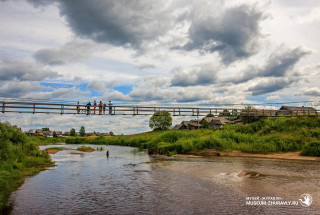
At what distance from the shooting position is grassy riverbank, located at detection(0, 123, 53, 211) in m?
16.9

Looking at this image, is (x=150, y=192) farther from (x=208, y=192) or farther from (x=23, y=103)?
(x=23, y=103)

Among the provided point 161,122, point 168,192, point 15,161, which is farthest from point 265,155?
point 161,122

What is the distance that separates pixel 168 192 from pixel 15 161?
54.1 ft

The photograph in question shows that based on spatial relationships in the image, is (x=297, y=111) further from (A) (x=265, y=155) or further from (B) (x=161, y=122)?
(B) (x=161, y=122)

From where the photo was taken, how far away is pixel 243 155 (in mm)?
34969

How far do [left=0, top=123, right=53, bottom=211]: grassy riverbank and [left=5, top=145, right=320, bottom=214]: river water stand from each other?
870mm

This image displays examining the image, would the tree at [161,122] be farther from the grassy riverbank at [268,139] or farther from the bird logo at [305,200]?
the bird logo at [305,200]

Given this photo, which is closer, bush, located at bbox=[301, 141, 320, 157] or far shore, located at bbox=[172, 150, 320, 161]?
bush, located at bbox=[301, 141, 320, 157]

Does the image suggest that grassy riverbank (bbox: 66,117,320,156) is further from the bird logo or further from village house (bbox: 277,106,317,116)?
the bird logo

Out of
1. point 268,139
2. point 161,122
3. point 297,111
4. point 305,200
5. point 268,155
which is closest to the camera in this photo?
point 305,200

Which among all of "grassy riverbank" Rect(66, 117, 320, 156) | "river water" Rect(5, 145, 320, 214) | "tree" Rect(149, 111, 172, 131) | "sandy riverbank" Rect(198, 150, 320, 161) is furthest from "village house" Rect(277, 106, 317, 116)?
"tree" Rect(149, 111, 172, 131)

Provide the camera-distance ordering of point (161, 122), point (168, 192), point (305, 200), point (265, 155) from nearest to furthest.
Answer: point (305, 200), point (168, 192), point (265, 155), point (161, 122)

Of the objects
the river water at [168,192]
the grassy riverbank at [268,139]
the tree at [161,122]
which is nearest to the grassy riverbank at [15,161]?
the river water at [168,192]

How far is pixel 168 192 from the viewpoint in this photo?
1522 centimetres
